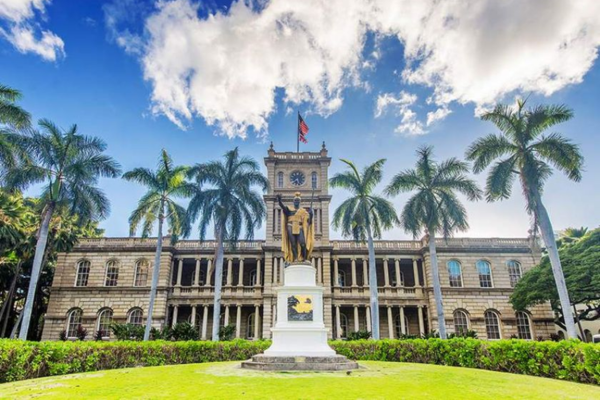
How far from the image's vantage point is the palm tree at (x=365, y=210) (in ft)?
74.6

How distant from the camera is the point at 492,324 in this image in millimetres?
29516

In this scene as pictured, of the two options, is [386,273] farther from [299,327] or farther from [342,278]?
[299,327]

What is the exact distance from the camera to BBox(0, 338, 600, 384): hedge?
9.04 m

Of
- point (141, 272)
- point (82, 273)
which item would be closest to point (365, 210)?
point (141, 272)

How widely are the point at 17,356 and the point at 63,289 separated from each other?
24.8 m

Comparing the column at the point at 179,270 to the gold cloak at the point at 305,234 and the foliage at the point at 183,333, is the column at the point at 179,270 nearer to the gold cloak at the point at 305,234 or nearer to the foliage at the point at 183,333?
the foliage at the point at 183,333

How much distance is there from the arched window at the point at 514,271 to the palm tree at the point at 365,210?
14228 millimetres

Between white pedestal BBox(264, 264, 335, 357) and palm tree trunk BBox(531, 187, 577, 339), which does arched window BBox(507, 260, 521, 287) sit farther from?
white pedestal BBox(264, 264, 335, 357)

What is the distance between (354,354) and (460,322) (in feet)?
55.7

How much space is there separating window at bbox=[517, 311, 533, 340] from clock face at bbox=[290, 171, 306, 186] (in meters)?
20.5

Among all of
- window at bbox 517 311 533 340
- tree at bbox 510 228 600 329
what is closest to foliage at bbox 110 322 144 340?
tree at bbox 510 228 600 329

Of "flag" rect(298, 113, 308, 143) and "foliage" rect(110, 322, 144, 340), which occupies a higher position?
"flag" rect(298, 113, 308, 143)

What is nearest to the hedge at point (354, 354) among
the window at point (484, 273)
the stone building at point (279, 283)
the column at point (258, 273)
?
the stone building at point (279, 283)

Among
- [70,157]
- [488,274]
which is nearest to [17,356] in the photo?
[70,157]
